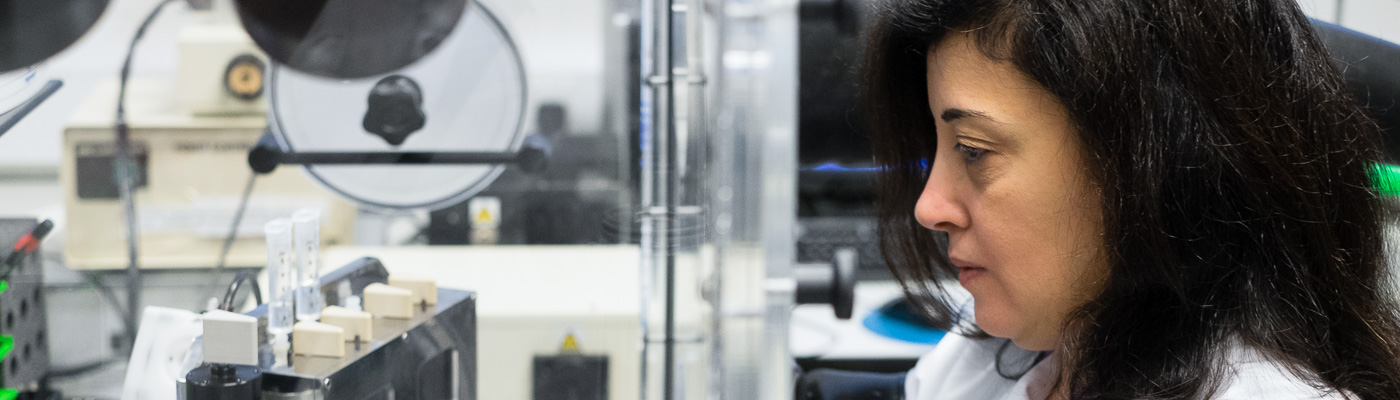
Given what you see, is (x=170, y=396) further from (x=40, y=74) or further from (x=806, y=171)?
(x=806, y=171)

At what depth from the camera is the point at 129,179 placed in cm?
84

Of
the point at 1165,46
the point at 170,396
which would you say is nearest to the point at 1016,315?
the point at 1165,46

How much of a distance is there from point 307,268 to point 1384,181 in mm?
799

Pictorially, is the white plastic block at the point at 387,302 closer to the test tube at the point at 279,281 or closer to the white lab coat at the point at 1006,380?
the test tube at the point at 279,281

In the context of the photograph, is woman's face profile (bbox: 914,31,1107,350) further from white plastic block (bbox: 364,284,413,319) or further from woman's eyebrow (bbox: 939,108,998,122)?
white plastic block (bbox: 364,284,413,319)

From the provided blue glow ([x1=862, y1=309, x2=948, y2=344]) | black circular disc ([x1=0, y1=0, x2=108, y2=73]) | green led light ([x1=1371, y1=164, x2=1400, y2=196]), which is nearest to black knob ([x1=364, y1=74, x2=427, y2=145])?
black circular disc ([x1=0, y1=0, x2=108, y2=73])

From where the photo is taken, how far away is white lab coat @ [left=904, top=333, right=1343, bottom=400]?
63cm

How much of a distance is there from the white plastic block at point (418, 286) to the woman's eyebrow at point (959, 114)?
39cm

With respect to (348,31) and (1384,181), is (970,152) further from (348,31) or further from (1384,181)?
(348,31)

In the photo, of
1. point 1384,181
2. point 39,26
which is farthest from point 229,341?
point 1384,181

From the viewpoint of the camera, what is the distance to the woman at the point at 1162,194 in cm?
62

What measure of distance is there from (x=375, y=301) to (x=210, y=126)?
267mm

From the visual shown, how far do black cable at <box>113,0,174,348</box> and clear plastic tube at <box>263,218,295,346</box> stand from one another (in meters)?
0.24

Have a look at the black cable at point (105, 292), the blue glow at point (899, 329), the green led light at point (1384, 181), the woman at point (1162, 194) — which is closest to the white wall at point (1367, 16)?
the green led light at point (1384, 181)
